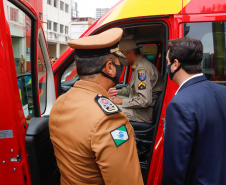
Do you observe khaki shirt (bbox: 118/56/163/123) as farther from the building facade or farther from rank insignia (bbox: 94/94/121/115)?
the building facade

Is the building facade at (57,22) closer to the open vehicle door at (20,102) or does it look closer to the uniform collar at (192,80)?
the open vehicle door at (20,102)

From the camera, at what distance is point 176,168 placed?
4.24ft

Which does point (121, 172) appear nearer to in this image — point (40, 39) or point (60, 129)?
point (60, 129)

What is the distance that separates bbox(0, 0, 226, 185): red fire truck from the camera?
1.28m

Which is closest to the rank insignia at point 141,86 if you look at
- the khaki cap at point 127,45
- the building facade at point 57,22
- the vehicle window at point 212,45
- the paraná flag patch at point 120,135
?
the khaki cap at point 127,45

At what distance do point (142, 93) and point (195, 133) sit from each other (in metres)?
1.39

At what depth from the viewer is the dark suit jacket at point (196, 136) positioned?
123 centimetres

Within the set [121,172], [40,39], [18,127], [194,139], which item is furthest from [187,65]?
[40,39]

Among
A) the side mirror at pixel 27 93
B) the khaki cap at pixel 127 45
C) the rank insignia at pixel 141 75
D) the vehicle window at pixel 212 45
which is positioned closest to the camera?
the side mirror at pixel 27 93

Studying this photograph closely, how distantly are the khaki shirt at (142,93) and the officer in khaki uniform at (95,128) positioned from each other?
1408mm

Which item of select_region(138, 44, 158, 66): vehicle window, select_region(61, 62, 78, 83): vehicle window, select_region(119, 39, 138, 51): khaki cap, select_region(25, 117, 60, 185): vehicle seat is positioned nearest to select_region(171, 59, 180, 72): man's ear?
select_region(25, 117, 60, 185): vehicle seat

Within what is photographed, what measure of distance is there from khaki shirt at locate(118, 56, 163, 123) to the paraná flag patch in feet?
5.18

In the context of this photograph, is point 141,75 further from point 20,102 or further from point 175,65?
point 20,102

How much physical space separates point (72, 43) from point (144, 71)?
1.65 meters
